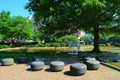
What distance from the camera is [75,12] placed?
23.3 meters

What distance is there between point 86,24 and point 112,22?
374cm

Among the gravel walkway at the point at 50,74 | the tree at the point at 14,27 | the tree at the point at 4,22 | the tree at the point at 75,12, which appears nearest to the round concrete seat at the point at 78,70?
the gravel walkway at the point at 50,74

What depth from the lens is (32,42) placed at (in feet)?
206

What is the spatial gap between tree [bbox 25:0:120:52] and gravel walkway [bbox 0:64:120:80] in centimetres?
740

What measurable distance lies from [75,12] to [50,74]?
9.61 metres

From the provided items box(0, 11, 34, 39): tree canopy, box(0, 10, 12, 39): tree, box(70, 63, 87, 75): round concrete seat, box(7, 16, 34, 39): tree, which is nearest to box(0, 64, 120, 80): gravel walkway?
box(70, 63, 87, 75): round concrete seat

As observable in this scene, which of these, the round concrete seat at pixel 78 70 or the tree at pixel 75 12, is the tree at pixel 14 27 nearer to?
the tree at pixel 75 12

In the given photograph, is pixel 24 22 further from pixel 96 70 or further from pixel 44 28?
pixel 96 70

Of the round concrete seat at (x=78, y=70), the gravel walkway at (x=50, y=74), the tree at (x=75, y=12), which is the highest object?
the tree at (x=75, y=12)

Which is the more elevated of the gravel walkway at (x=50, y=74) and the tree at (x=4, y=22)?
the tree at (x=4, y=22)

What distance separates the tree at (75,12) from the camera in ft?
74.5

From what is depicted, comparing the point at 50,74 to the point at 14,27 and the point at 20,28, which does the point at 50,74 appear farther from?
the point at 20,28

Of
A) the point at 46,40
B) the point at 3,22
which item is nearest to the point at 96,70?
the point at 3,22

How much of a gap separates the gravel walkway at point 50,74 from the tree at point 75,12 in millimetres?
7402
